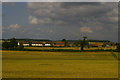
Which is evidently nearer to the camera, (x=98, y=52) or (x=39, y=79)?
(x=39, y=79)

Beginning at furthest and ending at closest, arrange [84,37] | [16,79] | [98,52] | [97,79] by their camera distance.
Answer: [84,37], [98,52], [97,79], [16,79]

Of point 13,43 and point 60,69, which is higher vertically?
point 13,43

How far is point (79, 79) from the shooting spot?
21172 millimetres

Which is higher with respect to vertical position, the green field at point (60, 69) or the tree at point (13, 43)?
the tree at point (13, 43)

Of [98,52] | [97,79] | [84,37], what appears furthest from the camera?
[84,37]

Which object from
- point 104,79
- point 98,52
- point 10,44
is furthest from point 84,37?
point 104,79

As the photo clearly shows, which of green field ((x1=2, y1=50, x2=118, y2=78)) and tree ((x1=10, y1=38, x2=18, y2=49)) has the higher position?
tree ((x1=10, y1=38, x2=18, y2=49))

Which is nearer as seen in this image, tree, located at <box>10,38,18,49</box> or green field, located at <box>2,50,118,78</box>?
green field, located at <box>2,50,118,78</box>

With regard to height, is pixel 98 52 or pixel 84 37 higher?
pixel 84 37

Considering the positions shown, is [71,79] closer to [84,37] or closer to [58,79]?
[58,79]

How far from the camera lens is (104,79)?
21922mm

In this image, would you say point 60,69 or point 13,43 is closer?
point 60,69

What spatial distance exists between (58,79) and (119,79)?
25.9ft

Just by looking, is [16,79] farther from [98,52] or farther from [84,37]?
[84,37]
